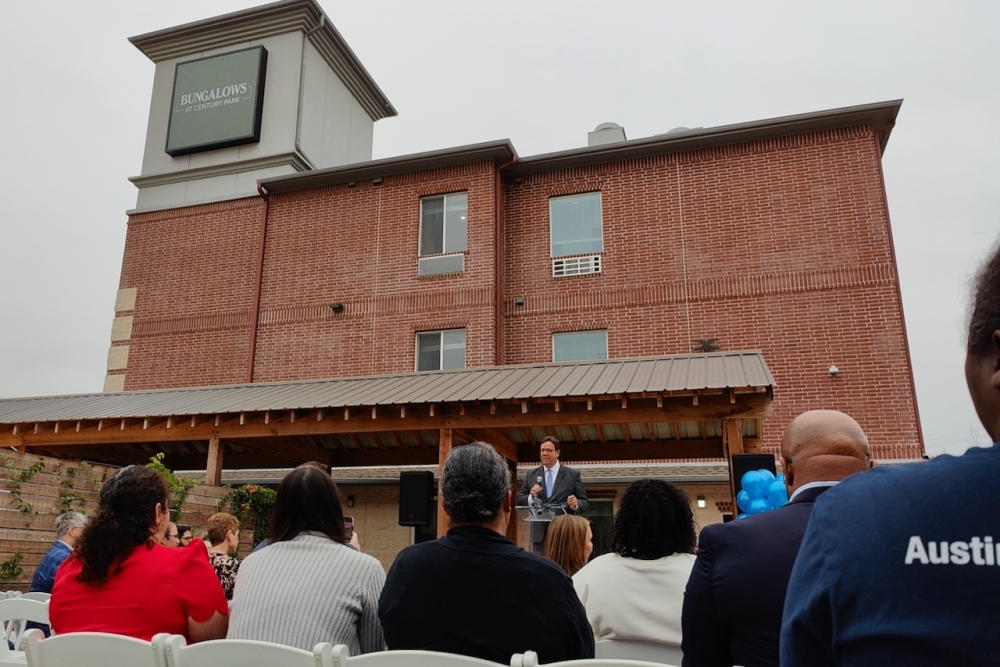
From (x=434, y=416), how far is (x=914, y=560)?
8625 millimetres

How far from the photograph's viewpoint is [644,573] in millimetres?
3082

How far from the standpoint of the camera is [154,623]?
2834mm

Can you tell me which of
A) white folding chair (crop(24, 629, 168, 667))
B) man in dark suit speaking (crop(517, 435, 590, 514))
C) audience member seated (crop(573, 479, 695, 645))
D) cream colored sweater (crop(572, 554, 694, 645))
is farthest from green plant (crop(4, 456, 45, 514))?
cream colored sweater (crop(572, 554, 694, 645))

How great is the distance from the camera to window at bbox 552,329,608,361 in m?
14.8

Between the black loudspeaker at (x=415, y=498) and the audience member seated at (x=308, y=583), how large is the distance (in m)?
6.34

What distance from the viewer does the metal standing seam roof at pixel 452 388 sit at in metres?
8.84

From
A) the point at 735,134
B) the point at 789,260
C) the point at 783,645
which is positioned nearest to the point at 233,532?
the point at 783,645

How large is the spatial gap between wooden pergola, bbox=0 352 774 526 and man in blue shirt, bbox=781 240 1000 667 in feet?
23.9

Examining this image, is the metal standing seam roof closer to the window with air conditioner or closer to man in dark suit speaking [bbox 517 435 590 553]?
man in dark suit speaking [bbox 517 435 590 553]

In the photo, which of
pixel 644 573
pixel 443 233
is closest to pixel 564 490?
pixel 644 573

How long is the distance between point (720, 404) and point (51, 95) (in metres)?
32.4

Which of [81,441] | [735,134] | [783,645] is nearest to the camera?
[783,645]

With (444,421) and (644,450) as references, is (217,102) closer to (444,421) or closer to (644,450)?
(444,421)

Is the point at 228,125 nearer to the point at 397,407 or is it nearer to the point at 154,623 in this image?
the point at 397,407
